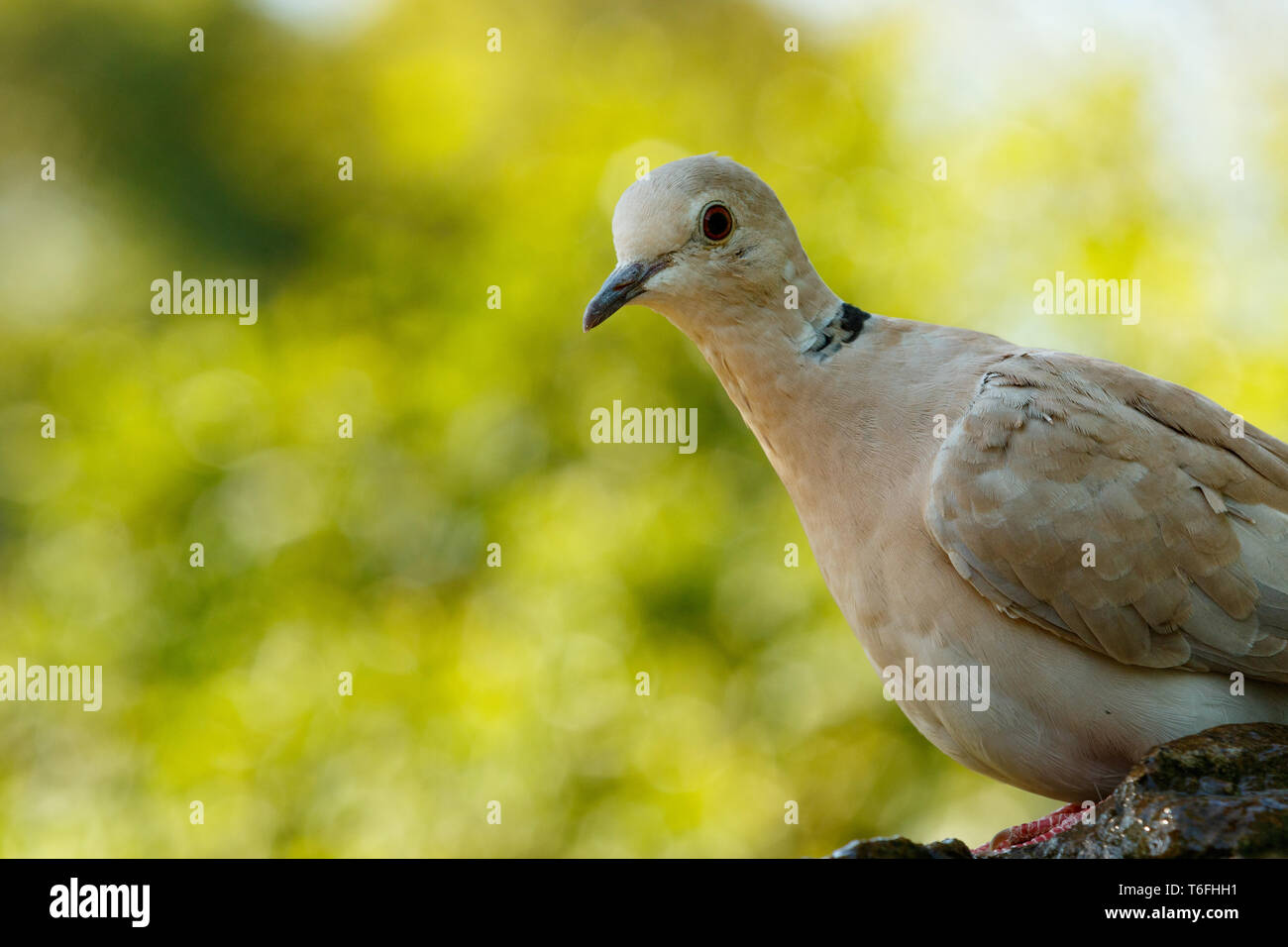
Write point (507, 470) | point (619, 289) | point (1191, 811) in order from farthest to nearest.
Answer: point (507, 470) → point (619, 289) → point (1191, 811)

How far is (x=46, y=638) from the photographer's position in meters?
8.23

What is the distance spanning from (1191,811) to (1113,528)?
0.75 metres

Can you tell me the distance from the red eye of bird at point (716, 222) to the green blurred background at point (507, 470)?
439 cm

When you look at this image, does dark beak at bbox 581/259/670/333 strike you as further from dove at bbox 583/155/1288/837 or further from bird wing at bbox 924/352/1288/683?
bird wing at bbox 924/352/1288/683

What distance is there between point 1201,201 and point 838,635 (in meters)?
3.82

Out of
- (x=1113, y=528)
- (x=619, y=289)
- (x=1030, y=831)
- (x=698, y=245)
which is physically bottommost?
(x=1030, y=831)

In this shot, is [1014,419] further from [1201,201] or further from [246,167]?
[246,167]

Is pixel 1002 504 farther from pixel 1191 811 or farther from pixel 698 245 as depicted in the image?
pixel 698 245

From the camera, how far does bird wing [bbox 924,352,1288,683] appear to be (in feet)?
8.99

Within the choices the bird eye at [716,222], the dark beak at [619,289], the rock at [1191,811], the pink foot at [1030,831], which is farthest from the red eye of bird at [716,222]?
the pink foot at [1030,831]

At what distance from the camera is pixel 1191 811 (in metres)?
2.24

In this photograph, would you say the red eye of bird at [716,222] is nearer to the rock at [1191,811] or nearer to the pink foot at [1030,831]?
the rock at [1191,811]

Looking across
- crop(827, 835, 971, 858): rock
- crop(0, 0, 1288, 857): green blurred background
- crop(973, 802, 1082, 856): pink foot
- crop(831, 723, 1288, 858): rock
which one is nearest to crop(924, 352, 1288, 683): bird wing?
crop(831, 723, 1288, 858): rock

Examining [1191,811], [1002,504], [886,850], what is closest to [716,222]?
[1002,504]
